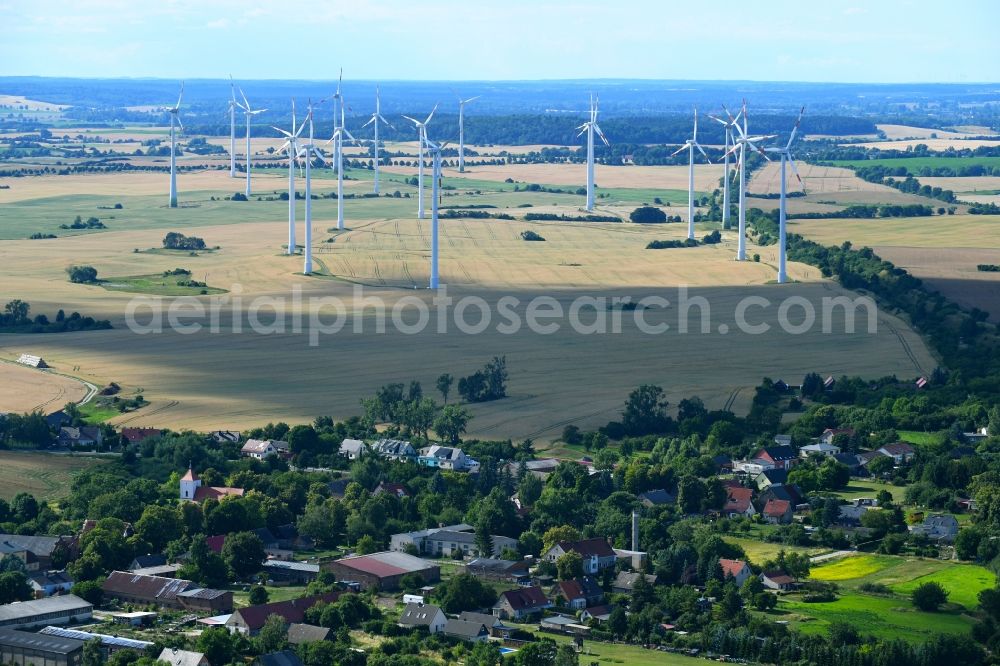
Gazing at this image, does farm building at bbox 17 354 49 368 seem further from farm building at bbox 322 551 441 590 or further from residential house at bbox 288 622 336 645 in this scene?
residential house at bbox 288 622 336 645

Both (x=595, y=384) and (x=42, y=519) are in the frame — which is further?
(x=595, y=384)

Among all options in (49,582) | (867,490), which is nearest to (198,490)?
(49,582)

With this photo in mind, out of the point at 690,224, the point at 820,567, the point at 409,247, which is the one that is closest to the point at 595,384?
the point at 820,567

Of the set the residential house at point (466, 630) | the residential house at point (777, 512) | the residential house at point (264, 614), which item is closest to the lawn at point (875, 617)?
the residential house at point (466, 630)

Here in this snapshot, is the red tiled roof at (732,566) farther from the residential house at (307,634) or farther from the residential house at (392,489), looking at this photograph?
the residential house at (392,489)

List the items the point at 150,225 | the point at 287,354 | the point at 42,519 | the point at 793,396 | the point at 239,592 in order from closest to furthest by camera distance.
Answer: the point at 239,592 < the point at 42,519 < the point at 793,396 < the point at 287,354 < the point at 150,225

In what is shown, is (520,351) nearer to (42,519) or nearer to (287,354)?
(287,354)

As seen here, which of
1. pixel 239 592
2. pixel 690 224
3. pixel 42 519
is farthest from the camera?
pixel 690 224
